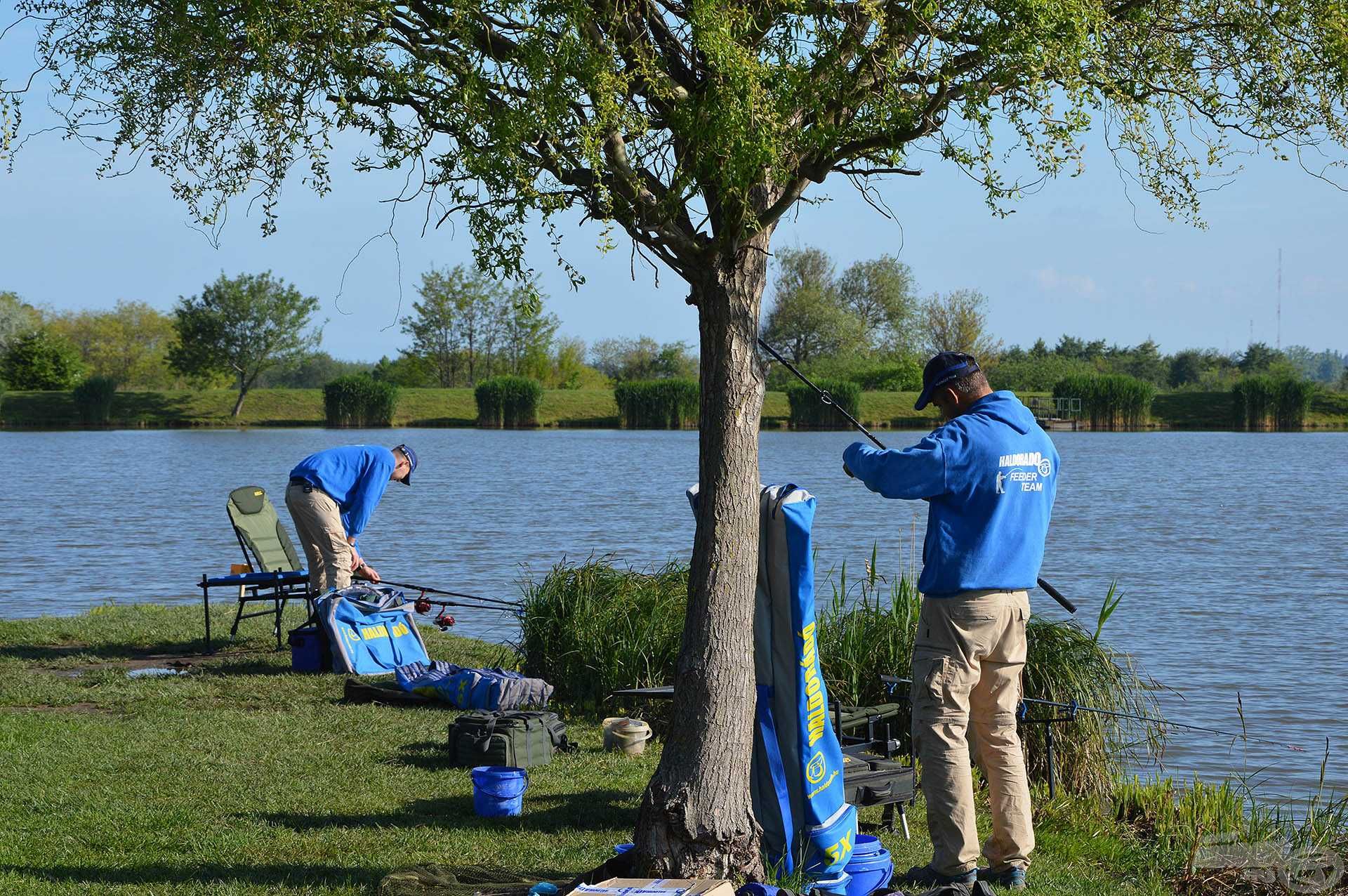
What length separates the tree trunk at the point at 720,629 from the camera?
15.5 feet

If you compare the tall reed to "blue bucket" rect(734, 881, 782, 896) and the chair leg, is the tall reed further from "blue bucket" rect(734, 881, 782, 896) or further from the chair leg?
the chair leg

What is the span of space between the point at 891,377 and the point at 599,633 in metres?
64.1

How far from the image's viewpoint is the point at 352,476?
10.5m

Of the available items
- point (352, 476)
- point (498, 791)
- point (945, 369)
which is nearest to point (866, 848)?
point (498, 791)

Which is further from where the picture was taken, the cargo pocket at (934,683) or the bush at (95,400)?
the bush at (95,400)

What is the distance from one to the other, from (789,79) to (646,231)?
27.7 inches

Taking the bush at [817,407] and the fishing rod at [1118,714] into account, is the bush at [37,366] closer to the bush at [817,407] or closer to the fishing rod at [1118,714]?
the bush at [817,407]

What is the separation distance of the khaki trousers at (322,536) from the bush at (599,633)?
1717 mm

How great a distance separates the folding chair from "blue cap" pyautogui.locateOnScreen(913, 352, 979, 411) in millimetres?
6344

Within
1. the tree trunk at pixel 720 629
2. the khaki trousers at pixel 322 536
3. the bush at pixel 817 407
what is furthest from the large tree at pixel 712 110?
the bush at pixel 817 407

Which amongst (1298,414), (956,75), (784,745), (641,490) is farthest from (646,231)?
(1298,414)

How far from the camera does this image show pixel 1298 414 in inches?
2208

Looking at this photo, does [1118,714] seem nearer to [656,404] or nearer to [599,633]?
[599,633]

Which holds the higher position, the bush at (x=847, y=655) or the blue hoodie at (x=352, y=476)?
the blue hoodie at (x=352, y=476)
